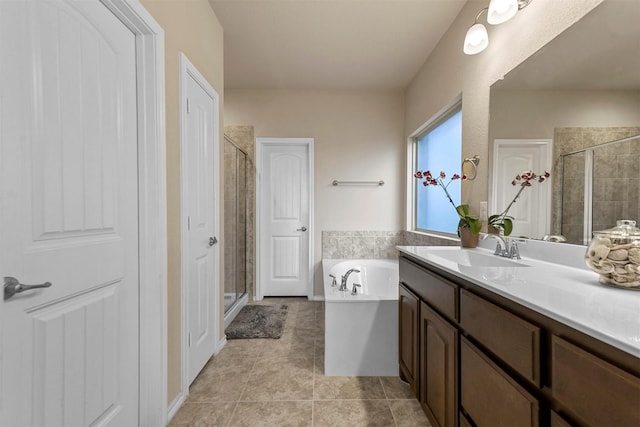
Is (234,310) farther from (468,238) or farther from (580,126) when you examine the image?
(580,126)

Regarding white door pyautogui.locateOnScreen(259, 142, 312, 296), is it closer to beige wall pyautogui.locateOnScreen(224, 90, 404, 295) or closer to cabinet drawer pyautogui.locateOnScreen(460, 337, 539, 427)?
beige wall pyautogui.locateOnScreen(224, 90, 404, 295)

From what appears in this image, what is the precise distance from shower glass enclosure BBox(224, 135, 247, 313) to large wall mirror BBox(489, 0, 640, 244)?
7.69ft

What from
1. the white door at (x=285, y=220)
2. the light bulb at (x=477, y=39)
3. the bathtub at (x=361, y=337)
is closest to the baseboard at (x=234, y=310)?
the white door at (x=285, y=220)

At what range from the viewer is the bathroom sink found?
1381mm

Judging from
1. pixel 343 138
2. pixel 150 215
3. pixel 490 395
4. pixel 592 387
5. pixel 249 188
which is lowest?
pixel 490 395

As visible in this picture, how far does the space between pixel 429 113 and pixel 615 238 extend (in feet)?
6.73

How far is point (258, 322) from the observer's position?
2.67m

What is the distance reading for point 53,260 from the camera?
0.87 metres

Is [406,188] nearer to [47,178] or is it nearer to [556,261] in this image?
[556,261]

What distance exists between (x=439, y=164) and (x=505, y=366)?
2.23 m

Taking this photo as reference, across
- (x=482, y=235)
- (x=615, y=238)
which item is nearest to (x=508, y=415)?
(x=615, y=238)

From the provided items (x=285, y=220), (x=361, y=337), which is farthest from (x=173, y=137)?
(x=285, y=220)

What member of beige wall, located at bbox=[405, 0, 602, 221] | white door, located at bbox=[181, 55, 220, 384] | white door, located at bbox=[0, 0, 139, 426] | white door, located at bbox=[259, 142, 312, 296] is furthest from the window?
white door, located at bbox=[0, 0, 139, 426]

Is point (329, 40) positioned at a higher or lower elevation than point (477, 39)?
higher
